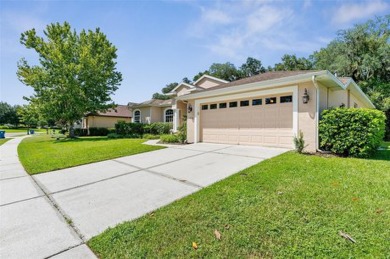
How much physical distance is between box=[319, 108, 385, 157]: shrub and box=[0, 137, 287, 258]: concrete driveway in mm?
2621

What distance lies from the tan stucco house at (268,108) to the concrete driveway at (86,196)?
2.33 meters

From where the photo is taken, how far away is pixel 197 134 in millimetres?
11320

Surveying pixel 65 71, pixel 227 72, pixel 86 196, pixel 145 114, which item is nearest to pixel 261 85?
pixel 86 196

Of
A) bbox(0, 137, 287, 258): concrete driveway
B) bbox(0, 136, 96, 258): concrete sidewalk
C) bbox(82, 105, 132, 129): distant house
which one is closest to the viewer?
bbox(0, 136, 96, 258): concrete sidewalk

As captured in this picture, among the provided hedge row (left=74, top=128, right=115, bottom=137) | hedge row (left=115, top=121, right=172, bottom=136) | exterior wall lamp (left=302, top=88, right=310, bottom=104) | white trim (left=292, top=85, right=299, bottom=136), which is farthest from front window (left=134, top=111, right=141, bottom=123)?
exterior wall lamp (left=302, top=88, right=310, bottom=104)

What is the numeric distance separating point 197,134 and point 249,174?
6.59 m

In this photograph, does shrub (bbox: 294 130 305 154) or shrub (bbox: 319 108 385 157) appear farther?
shrub (bbox: 294 130 305 154)

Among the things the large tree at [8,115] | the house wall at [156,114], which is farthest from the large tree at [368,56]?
the large tree at [8,115]

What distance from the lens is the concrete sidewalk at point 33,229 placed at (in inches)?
97.1

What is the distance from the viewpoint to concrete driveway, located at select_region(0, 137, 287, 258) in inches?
107

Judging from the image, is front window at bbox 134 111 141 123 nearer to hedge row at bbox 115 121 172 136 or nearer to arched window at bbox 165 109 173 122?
arched window at bbox 165 109 173 122

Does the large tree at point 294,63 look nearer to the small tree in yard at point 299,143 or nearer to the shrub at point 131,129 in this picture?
the shrub at point 131,129

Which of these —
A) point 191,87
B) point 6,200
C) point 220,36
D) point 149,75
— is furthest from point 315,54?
point 6,200

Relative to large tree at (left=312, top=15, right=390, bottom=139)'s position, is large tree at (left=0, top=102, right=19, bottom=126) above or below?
below
